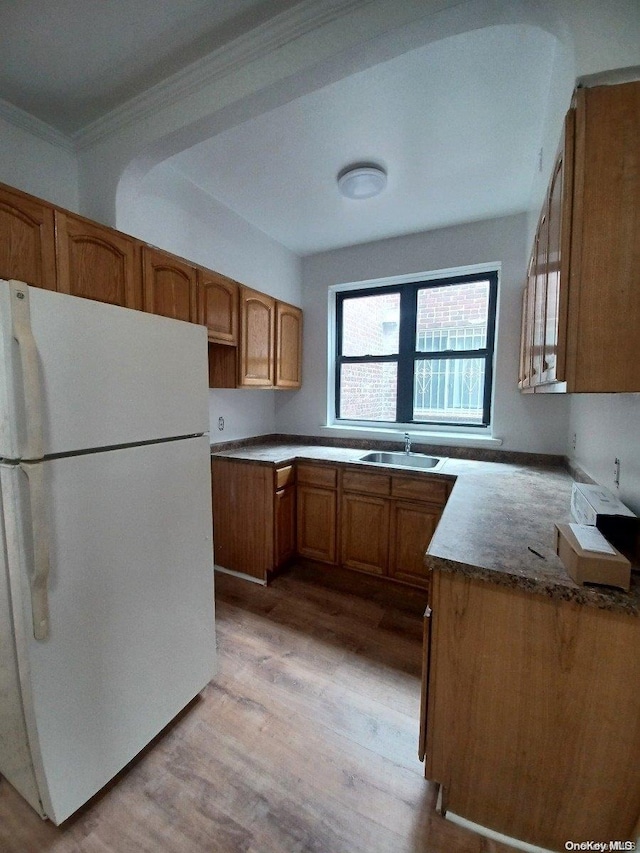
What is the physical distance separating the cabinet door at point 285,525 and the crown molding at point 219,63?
7.45 ft

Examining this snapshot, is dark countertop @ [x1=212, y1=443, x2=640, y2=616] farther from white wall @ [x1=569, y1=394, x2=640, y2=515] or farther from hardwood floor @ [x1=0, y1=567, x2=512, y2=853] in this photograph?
hardwood floor @ [x1=0, y1=567, x2=512, y2=853]

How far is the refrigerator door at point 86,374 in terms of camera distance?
0.89 m

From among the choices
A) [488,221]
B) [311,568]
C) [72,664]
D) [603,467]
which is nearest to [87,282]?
[72,664]

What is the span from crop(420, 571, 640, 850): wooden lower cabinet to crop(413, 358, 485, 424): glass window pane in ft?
6.87

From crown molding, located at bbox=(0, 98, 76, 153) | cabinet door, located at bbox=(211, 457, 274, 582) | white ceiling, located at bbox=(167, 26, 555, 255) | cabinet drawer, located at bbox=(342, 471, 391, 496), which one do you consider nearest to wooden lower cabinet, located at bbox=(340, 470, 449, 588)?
cabinet drawer, located at bbox=(342, 471, 391, 496)

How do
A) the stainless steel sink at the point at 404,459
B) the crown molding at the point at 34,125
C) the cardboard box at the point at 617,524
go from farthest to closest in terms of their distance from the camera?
the stainless steel sink at the point at 404,459 < the crown molding at the point at 34,125 < the cardboard box at the point at 617,524

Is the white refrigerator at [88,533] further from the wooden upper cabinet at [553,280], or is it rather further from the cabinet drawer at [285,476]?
the wooden upper cabinet at [553,280]

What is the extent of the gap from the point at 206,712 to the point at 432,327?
9.94 feet

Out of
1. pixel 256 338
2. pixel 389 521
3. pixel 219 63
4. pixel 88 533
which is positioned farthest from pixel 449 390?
pixel 88 533

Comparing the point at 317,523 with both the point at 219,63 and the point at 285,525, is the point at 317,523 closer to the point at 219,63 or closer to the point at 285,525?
the point at 285,525

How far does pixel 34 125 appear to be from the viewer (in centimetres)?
172

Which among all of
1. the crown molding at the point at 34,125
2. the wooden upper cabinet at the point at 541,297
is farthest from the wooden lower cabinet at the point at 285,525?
the crown molding at the point at 34,125

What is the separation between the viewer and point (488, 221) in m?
2.62

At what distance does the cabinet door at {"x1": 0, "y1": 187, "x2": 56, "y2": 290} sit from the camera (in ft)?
4.37
